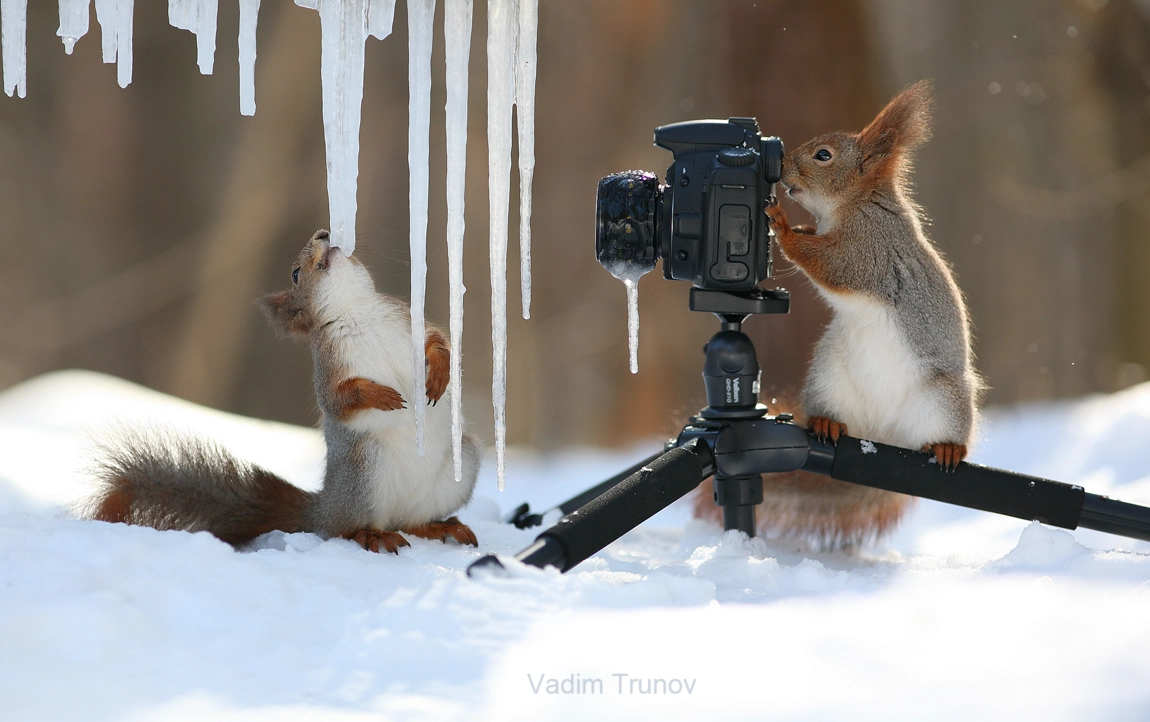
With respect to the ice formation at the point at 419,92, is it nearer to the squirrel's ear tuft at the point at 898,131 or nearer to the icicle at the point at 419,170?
the icicle at the point at 419,170

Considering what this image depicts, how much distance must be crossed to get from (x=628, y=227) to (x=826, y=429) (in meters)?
0.45

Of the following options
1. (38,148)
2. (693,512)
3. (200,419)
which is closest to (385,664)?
(693,512)

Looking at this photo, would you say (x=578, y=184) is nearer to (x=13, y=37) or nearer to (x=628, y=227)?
(x=628, y=227)

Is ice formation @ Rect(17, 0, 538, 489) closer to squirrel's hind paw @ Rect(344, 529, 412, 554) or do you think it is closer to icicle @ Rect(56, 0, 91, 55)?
icicle @ Rect(56, 0, 91, 55)

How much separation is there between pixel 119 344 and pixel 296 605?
2796 mm

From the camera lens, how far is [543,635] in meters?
0.90

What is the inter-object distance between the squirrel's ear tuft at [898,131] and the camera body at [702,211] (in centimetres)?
23

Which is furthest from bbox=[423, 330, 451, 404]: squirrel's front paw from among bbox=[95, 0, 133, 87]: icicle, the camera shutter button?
bbox=[95, 0, 133, 87]: icicle

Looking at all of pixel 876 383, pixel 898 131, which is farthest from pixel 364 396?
pixel 898 131

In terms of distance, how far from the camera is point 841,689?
0.81 metres

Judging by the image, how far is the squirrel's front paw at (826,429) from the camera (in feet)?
4.59

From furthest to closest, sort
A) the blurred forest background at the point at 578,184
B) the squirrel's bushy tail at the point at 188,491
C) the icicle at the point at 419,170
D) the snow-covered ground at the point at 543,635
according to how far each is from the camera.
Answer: the blurred forest background at the point at 578,184, the squirrel's bushy tail at the point at 188,491, the icicle at the point at 419,170, the snow-covered ground at the point at 543,635

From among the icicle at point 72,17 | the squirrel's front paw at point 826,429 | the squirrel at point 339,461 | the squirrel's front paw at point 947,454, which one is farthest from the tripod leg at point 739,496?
the icicle at point 72,17

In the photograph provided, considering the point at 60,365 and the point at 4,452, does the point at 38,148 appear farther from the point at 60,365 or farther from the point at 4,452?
the point at 4,452
